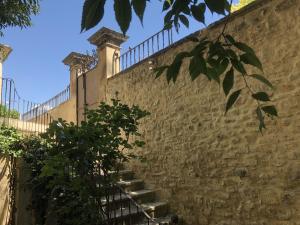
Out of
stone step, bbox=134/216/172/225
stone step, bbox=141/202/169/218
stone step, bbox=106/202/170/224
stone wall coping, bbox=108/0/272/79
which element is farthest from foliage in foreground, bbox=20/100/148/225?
stone step, bbox=141/202/169/218

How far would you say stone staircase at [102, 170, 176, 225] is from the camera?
485 cm

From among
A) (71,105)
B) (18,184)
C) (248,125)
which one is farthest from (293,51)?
(71,105)

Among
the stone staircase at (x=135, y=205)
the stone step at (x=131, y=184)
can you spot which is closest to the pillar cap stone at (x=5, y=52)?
the stone staircase at (x=135, y=205)

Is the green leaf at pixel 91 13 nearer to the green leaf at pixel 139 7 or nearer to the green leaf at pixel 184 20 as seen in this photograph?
the green leaf at pixel 139 7

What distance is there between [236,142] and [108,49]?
4.33 m

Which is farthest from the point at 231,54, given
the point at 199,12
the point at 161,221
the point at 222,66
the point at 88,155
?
the point at 161,221

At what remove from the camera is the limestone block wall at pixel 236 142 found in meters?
4.11

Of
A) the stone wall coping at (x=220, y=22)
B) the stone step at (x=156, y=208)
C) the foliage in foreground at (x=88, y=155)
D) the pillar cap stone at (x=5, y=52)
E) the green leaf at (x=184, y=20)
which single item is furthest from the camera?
the pillar cap stone at (x=5, y=52)

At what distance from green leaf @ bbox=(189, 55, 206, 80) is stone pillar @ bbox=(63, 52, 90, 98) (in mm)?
8619

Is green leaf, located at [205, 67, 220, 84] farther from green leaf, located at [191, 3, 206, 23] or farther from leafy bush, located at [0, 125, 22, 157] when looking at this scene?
leafy bush, located at [0, 125, 22, 157]

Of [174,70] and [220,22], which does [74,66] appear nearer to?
[220,22]

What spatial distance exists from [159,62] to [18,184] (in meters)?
3.28

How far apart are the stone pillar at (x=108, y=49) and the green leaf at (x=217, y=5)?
273 inches

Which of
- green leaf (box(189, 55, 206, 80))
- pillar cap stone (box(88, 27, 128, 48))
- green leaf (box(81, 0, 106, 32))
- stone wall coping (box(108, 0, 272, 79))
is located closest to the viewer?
green leaf (box(81, 0, 106, 32))
